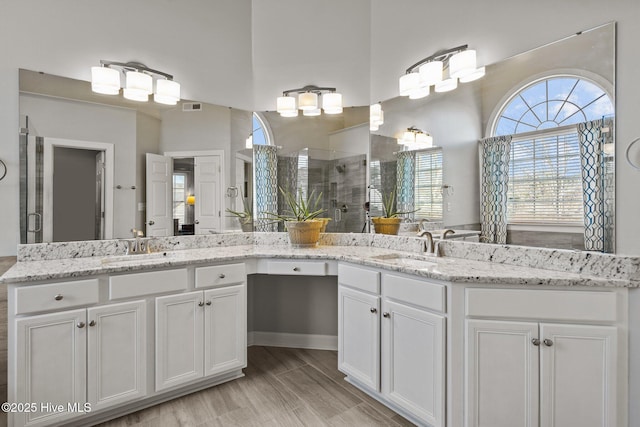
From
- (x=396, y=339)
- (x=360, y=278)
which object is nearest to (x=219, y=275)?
(x=360, y=278)

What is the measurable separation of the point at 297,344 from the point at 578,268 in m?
2.19

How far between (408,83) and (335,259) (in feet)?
4.93

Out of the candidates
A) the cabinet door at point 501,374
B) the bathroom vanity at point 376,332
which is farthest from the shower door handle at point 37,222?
the cabinet door at point 501,374

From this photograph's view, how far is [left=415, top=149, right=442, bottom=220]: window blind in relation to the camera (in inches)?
95.3

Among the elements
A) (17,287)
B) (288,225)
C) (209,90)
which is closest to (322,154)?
(288,225)

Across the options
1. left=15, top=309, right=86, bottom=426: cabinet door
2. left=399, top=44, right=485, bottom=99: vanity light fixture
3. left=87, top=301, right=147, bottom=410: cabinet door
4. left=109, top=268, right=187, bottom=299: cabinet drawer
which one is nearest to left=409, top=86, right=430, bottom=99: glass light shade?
left=399, top=44, right=485, bottom=99: vanity light fixture

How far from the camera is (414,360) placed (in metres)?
1.82

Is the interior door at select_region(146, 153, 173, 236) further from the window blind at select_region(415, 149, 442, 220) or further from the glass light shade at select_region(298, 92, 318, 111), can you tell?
the window blind at select_region(415, 149, 442, 220)

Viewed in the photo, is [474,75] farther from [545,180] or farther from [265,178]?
[265,178]

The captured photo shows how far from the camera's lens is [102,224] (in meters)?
2.30

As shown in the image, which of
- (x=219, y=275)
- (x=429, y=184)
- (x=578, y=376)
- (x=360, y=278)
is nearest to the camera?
(x=578, y=376)

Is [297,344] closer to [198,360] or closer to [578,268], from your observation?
[198,360]

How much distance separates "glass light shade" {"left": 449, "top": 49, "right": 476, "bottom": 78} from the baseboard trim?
2.29 m

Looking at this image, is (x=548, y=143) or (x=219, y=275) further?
(x=219, y=275)
